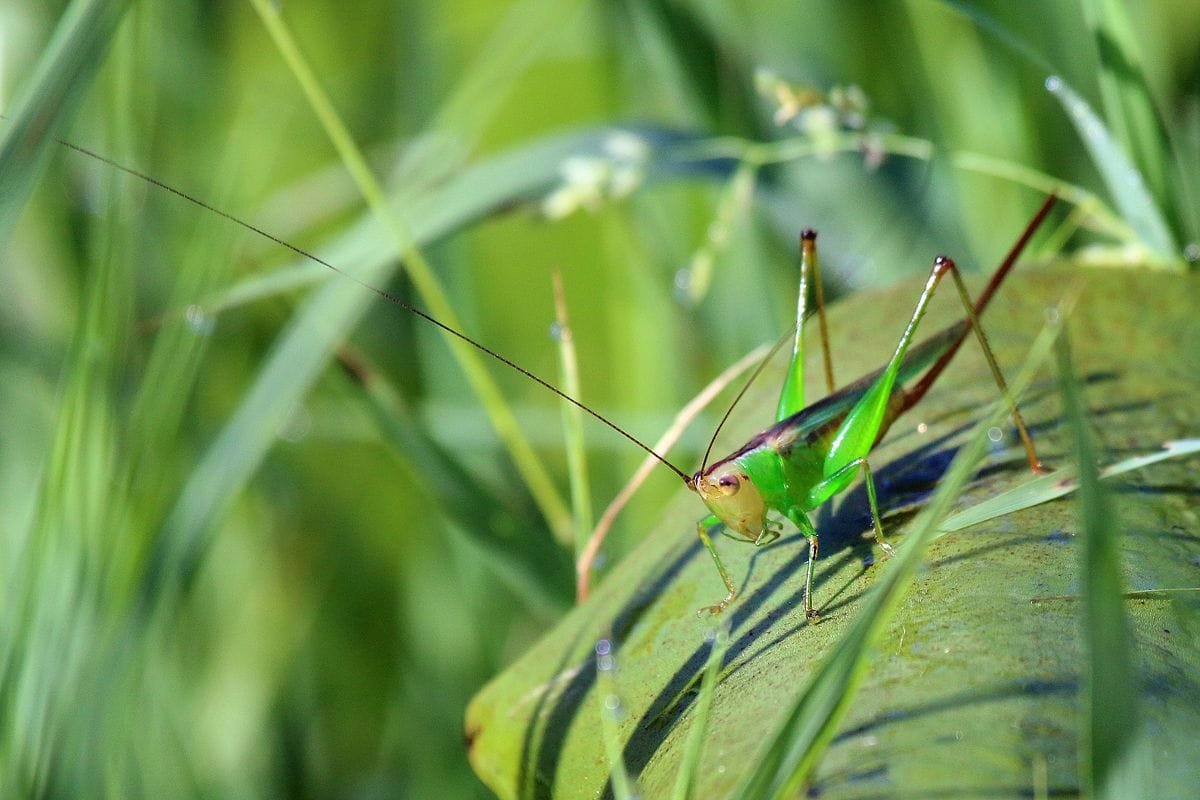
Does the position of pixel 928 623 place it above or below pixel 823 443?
below

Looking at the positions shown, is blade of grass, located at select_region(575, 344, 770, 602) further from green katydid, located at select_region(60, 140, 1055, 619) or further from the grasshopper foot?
the grasshopper foot

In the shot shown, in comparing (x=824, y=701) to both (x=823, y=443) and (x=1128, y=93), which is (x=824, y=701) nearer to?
(x=823, y=443)

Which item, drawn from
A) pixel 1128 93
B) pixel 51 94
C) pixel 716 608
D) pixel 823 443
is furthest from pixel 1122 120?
pixel 51 94

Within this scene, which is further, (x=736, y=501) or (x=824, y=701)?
(x=736, y=501)

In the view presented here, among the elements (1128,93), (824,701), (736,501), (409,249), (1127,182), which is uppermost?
(1128,93)

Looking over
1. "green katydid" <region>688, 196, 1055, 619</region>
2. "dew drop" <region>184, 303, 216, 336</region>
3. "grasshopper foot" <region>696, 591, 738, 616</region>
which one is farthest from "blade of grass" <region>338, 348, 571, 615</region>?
"grasshopper foot" <region>696, 591, 738, 616</region>

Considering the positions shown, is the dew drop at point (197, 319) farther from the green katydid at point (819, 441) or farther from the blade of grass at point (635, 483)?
the blade of grass at point (635, 483)
